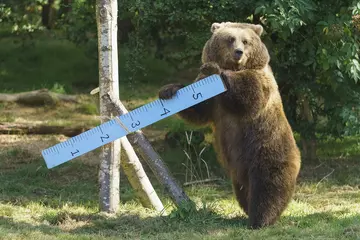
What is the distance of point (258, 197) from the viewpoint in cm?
662

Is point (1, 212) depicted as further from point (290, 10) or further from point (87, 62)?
point (87, 62)

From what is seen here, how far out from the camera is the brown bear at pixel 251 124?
6473 millimetres

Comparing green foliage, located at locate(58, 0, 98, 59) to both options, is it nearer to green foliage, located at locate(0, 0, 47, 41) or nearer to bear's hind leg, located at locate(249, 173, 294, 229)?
green foliage, located at locate(0, 0, 47, 41)

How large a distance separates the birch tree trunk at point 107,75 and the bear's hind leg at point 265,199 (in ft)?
4.32

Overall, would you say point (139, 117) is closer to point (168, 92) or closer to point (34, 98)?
point (168, 92)

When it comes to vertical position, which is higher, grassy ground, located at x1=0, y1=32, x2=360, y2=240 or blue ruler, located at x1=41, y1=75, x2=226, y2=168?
blue ruler, located at x1=41, y1=75, x2=226, y2=168

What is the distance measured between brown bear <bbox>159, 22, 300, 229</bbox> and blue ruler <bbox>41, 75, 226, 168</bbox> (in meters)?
0.09

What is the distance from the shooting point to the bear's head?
670 centimetres

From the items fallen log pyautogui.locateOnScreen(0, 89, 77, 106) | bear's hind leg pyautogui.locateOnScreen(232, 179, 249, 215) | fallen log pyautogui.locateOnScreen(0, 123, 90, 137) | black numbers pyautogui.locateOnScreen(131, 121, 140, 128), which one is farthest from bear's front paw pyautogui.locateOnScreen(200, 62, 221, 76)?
fallen log pyautogui.locateOnScreen(0, 89, 77, 106)

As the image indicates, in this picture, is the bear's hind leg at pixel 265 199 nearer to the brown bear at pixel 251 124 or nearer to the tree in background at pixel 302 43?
the brown bear at pixel 251 124

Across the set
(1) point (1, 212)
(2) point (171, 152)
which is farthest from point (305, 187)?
(1) point (1, 212)

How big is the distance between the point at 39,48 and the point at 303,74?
7.87 meters

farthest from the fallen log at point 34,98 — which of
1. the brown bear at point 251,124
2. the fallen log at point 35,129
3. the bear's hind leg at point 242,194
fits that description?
the bear's hind leg at point 242,194

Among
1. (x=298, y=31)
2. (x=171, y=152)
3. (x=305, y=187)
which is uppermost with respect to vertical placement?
(x=298, y=31)
